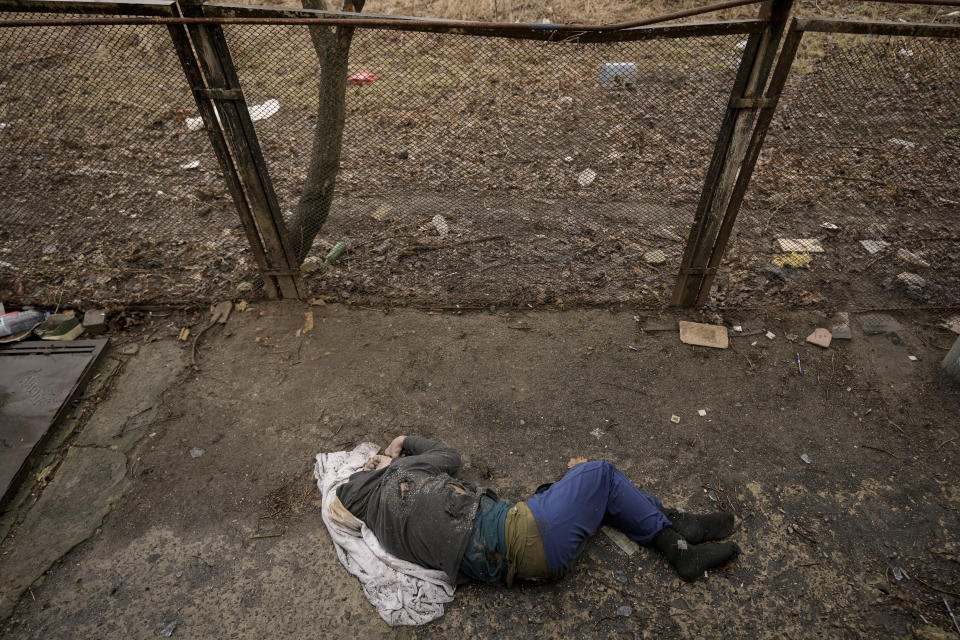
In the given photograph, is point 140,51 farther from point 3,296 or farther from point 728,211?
point 728,211

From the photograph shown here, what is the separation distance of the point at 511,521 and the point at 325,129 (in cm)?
269

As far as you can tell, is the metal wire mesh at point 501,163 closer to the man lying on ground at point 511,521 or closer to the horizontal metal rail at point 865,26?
the horizontal metal rail at point 865,26

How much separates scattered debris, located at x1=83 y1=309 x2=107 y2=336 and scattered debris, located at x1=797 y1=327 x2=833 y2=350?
492cm

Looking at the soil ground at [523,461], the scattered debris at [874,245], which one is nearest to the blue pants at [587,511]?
the soil ground at [523,461]

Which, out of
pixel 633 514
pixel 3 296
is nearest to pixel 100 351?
pixel 3 296

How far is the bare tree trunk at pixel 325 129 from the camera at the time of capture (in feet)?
9.81

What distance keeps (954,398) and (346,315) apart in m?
3.95

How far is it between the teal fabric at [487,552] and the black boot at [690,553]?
756 millimetres

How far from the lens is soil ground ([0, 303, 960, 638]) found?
2221 millimetres

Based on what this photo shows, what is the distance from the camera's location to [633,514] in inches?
93.2

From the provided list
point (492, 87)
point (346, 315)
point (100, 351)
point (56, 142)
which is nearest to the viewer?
point (100, 351)

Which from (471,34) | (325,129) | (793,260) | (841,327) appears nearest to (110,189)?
(325,129)

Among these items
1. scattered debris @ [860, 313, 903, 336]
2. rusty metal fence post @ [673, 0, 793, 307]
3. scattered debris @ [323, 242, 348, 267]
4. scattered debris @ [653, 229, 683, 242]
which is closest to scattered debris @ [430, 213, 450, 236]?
scattered debris @ [323, 242, 348, 267]

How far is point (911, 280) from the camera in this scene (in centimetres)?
382
